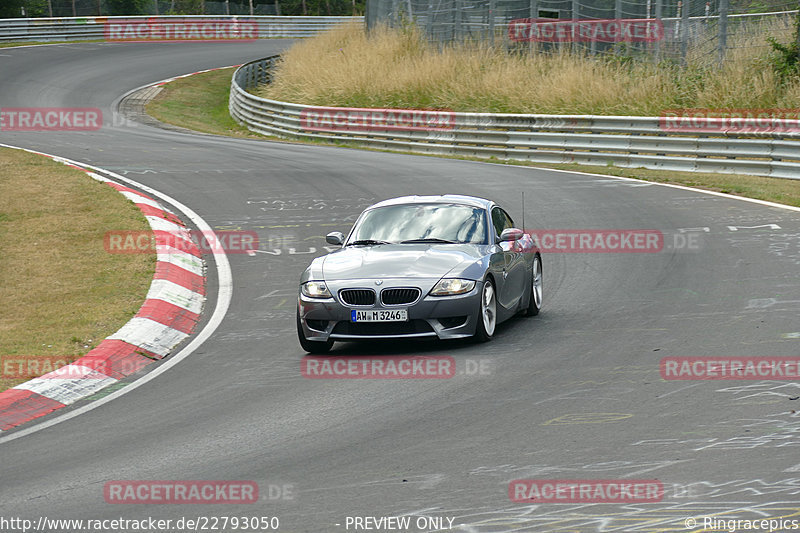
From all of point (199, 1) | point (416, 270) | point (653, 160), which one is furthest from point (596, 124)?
point (199, 1)

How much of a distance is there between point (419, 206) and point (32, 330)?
416 cm

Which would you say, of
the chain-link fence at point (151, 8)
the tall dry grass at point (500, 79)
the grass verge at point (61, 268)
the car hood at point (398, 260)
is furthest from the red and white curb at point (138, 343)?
the chain-link fence at point (151, 8)

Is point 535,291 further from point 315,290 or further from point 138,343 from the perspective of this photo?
point 138,343

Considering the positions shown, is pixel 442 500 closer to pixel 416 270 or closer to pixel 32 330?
pixel 416 270

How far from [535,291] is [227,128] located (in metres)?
27.8

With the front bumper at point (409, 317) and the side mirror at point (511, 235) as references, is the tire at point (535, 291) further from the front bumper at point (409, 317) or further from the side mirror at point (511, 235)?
the front bumper at point (409, 317)

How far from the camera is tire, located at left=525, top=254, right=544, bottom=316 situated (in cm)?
1166

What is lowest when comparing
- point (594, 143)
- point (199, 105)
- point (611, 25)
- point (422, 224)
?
point (199, 105)

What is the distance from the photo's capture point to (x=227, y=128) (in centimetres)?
3812

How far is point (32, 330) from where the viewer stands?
11117mm

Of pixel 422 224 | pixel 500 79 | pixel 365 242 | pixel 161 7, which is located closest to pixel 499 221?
pixel 422 224

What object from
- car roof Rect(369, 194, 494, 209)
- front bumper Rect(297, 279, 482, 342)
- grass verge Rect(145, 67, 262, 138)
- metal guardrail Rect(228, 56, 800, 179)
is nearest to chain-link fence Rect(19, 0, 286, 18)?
grass verge Rect(145, 67, 262, 138)

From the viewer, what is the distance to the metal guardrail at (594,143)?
22438 mm

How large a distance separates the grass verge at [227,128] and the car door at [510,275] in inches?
346
